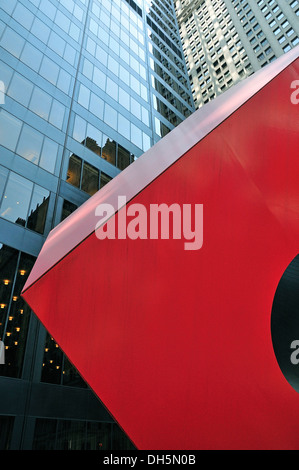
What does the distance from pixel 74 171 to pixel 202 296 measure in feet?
44.9

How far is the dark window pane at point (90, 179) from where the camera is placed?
1662cm

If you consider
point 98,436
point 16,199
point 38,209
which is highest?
point 38,209

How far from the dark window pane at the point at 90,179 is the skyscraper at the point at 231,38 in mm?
37292

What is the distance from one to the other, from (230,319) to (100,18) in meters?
28.3

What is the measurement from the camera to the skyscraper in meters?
42.5

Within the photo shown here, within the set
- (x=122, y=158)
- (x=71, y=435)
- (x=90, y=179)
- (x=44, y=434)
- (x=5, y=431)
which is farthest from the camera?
(x=122, y=158)

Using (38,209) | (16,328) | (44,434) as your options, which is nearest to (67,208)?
(38,209)

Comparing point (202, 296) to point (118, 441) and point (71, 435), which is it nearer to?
point (71, 435)

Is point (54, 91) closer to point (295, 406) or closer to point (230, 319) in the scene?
point (230, 319)

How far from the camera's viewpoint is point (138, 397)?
12.4ft

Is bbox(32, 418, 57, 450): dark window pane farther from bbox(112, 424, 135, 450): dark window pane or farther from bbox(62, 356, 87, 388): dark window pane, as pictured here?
bbox(112, 424, 135, 450): dark window pane

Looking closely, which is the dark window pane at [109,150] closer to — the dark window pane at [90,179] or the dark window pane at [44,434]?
the dark window pane at [90,179]

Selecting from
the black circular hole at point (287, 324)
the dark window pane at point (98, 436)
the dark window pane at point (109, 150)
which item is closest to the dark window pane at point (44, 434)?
the dark window pane at point (98, 436)

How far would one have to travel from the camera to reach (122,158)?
19.9 meters
